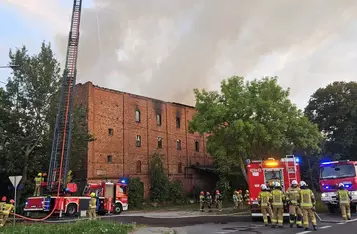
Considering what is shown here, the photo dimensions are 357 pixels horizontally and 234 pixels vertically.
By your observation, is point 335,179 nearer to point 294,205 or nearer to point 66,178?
point 294,205

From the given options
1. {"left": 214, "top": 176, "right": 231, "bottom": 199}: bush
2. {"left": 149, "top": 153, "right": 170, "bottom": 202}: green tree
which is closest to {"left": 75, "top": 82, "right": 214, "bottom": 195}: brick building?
{"left": 149, "top": 153, "right": 170, "bottom": 202}: green tree

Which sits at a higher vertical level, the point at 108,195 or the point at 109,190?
the point at 109,190

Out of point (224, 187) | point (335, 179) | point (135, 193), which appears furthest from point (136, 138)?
point (335, 179)

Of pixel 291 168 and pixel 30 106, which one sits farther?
pixel 30 106

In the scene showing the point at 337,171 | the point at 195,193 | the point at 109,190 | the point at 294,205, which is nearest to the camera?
the point at 294,205

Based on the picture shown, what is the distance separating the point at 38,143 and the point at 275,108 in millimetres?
16410

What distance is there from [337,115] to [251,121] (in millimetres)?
19413

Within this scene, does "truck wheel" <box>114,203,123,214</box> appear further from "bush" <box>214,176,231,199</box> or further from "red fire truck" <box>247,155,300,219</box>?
"bush" <box>214,176,231,199</box>

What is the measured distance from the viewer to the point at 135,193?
1254 inches

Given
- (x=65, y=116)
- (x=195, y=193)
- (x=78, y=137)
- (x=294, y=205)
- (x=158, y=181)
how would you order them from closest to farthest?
(x=294, y=205) < (x=65, y=116) < (x=78, y=137) < (x=158, y=181) < (x=195, y=193)

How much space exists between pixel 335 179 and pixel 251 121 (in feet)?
22.7

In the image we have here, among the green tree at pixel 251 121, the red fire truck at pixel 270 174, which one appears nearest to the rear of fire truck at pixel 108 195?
the green tree at pixel 251 121

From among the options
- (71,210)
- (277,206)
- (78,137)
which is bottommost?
(71,210)

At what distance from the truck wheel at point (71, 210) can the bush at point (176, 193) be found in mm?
15678
